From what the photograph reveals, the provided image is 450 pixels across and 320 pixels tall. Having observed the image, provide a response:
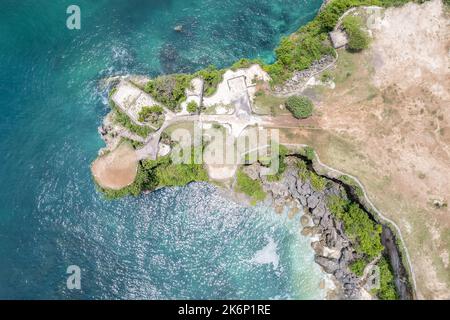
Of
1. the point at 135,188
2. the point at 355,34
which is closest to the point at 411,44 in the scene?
the point at 355,34

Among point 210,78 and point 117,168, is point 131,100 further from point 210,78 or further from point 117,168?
point 210,78

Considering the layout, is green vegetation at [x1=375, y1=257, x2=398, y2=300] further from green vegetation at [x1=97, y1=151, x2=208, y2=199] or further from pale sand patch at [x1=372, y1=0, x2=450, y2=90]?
green vegetation at [x1=97, y1=151, x2=208, y2=199]

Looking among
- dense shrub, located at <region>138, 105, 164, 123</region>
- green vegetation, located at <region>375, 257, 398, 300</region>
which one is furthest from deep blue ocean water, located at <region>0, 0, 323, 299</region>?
green vegetation, located at <region>375, 257, 398, 300</region>

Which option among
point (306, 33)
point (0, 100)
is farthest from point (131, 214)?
point (306, 33)

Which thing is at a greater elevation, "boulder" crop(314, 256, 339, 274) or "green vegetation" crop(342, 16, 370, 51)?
"green vegetation" crop(342, 16, 370, 51)

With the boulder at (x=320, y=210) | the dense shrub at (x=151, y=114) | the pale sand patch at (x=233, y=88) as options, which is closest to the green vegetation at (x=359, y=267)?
the boulder at (x=320, y=210)
